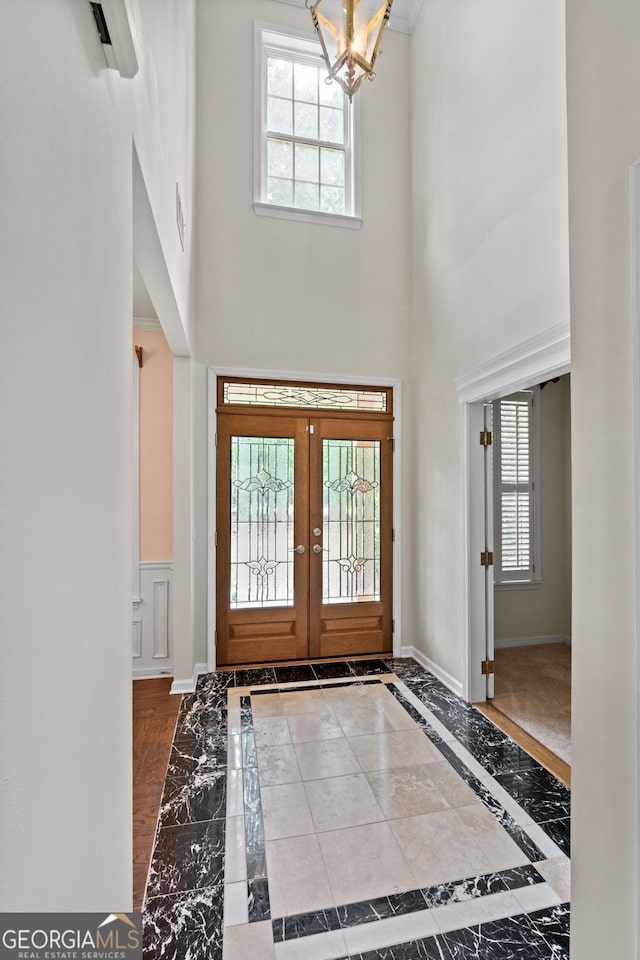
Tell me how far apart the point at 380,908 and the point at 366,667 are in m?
2.23

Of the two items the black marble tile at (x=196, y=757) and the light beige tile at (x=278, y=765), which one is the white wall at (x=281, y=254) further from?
the light beige tile at (x=278, y=765)

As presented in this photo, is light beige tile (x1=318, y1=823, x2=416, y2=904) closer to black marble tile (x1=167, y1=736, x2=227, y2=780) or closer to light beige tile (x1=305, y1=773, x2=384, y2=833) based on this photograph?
light beige tile (x1=305, y1=773, x2=384, y2=833)

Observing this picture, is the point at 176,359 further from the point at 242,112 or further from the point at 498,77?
the point at 498,77

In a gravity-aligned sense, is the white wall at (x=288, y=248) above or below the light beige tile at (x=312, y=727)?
above

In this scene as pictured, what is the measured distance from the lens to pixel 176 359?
351 centimetres

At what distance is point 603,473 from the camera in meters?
1.16

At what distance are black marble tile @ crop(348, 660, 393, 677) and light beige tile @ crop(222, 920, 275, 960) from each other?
7.17 feet

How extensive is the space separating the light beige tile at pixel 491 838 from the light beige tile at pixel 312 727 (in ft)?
2.90

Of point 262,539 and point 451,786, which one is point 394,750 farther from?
point 262,539

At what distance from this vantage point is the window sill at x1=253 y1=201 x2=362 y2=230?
12.9 feet

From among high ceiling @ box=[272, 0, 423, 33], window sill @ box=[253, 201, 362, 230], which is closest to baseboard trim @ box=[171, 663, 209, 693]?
window sill @ box=[253, 201, 362, 230]

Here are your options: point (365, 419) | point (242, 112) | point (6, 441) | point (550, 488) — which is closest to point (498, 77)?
point (242, 112)

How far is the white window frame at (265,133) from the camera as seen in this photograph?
13.0 feet

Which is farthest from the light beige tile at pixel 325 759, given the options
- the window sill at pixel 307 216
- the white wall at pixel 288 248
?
the window sill at pixel 307 216
